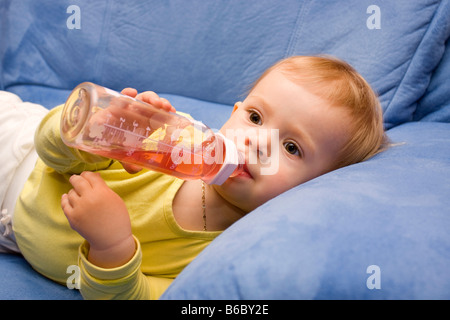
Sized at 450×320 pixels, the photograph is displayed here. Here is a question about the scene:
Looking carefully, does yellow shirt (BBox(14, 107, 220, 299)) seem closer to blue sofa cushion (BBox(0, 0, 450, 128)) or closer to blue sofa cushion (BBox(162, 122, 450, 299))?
blue sofa cushion (BBox(162, 122, 450, 299))

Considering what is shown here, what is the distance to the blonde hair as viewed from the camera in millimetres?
840

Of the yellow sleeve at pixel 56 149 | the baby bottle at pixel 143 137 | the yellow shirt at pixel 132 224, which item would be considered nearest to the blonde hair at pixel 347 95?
the baby bottle at pixel 143 137

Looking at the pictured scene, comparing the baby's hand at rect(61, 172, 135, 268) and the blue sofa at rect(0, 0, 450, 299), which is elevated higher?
the blue sofa at rect(0, 0, 450, 299)

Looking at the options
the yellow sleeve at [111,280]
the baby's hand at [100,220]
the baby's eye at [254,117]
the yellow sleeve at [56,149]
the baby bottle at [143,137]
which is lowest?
the yellow sleeve at [111,280]

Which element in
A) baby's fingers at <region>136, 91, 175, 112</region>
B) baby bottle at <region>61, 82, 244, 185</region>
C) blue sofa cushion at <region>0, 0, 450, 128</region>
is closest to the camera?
baby bottle at <region>61, 82, 244, 185</region>

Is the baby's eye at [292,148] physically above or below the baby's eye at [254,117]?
below

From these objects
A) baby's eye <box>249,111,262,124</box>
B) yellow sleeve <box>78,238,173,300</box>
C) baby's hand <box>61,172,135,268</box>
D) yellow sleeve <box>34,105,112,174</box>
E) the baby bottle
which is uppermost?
baby's eye <box>249,111,262,124</box>

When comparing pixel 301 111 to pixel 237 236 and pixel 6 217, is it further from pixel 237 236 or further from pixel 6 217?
pixel 6 217

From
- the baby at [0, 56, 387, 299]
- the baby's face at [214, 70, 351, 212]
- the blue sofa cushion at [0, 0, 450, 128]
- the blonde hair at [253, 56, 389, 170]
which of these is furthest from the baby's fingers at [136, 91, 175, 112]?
the blue sofa cushion at [0, 0, 450, 128]

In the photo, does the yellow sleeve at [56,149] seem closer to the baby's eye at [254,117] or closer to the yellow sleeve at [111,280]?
the yellow sleeve at [111,280]

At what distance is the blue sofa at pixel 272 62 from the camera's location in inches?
19.1

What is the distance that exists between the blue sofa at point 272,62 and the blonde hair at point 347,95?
0.05 meters
